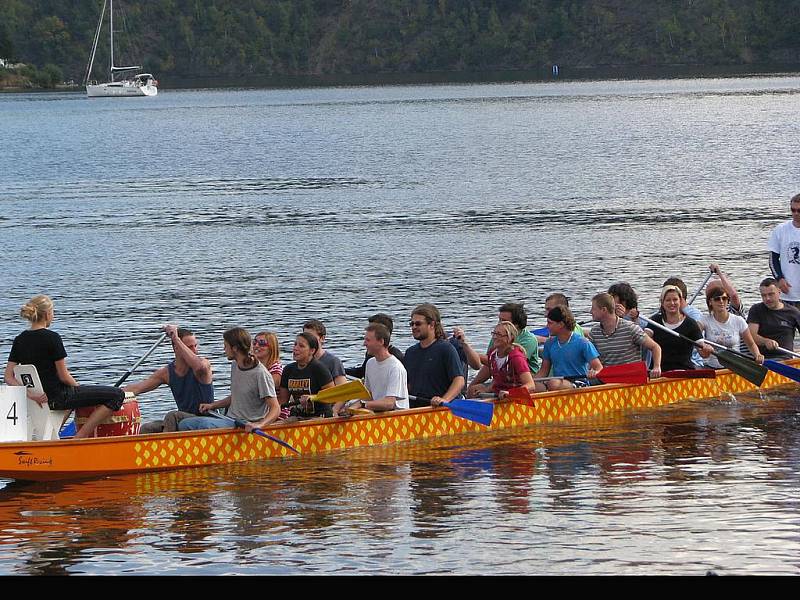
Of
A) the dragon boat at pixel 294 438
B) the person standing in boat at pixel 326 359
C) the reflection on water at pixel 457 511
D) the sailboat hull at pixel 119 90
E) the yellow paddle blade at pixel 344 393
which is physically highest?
the sailboat hull at pixel 119 90

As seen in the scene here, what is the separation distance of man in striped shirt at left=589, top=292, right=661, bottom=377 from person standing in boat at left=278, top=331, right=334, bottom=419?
3.81m

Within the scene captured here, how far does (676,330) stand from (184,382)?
6659mm

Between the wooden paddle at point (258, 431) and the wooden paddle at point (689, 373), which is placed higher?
the wooden paddle at point (689, 373)

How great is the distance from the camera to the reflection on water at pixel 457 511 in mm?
12086

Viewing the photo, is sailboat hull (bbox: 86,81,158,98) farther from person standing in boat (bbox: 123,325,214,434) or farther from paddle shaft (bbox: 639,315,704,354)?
person standing in boat (bbox: 123,325,214,434)

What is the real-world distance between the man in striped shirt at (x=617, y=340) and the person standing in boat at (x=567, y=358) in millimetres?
309

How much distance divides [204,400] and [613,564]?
A: 18.4ft

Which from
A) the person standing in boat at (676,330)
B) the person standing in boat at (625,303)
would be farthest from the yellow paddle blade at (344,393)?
the person standing in boat at (676,330)

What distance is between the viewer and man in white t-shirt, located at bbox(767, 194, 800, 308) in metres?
18.7

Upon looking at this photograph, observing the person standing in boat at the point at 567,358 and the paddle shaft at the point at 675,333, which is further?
the paddle shaft at the point at 675,333

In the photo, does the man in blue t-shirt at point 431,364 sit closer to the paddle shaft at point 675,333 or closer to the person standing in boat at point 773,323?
the paddle shaft at point 675,333

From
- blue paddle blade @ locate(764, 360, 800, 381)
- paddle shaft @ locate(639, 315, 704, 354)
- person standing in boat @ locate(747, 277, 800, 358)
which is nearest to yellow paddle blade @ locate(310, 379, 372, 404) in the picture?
paddle shaft @ locate(639, 315, 704, 354)

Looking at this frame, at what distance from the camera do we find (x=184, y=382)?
50.8ft

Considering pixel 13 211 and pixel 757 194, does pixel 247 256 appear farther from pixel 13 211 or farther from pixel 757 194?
pixel 757 194
